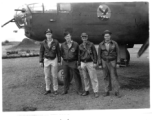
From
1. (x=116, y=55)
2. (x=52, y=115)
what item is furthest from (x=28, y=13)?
(x=52, y=115)

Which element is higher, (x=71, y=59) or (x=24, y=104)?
(x=71, y=59)

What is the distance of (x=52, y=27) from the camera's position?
7340 millimetres

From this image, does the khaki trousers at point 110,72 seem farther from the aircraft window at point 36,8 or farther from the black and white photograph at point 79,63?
the aircraft window at point 36,8

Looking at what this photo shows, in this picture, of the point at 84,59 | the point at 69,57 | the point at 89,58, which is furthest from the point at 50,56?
the point at 89,58

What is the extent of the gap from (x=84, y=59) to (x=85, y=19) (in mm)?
2339

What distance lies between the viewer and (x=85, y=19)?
24.4ft

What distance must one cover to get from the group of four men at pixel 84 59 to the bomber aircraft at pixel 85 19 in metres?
1.59

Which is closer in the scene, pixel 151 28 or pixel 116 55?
pixel 151 28

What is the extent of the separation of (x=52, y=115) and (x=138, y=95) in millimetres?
2944

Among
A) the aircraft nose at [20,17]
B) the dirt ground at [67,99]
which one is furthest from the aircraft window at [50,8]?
the dirt ground at [67,99]

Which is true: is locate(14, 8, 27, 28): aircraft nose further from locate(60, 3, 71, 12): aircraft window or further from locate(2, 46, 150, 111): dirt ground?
locate(2, 46, 150, 111): dirt ground

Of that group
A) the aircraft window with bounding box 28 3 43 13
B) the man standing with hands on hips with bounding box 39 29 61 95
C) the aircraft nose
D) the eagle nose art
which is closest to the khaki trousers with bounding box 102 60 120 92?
the man standing with hands on hips with bounding box 39 29 61 95

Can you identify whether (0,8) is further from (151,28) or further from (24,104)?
(151,28)

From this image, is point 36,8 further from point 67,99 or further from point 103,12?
point 67,99
